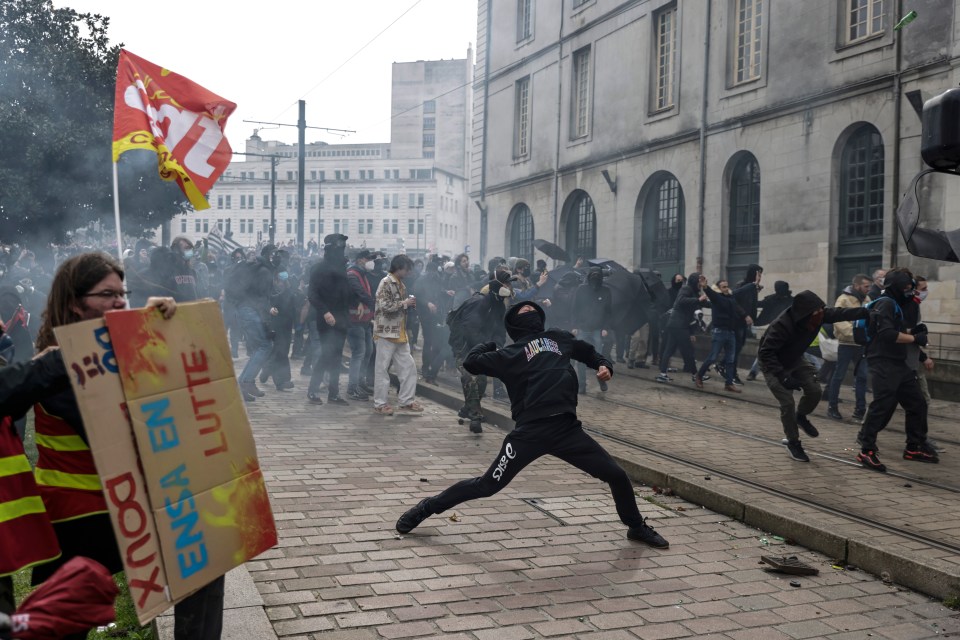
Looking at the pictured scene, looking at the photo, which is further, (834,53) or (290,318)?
(834,53)

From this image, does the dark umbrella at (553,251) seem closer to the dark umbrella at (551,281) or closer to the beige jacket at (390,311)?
the dark umbrella at (551,281)

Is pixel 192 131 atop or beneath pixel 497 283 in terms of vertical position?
atop

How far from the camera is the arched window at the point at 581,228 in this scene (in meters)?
27.8

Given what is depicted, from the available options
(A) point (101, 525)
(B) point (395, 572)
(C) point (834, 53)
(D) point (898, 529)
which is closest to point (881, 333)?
(D) point (898, 529)

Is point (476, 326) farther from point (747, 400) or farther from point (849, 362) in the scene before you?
point (849, 362)

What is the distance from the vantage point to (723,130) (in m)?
21.2

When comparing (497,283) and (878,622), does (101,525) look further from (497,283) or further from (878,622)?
(497,283)

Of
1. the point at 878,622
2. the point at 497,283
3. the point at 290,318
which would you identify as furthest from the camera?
the point at 290,318

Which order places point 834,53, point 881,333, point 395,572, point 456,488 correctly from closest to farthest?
point 395,572, point 456,488, point 881,333, point 834,53

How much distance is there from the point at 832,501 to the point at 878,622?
2333 millimetres

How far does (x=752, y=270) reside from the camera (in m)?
15.3

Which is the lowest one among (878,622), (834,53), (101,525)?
(878,622)

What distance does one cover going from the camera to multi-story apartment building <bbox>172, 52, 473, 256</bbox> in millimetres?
102312

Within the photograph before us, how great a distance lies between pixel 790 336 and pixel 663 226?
16182 mm
